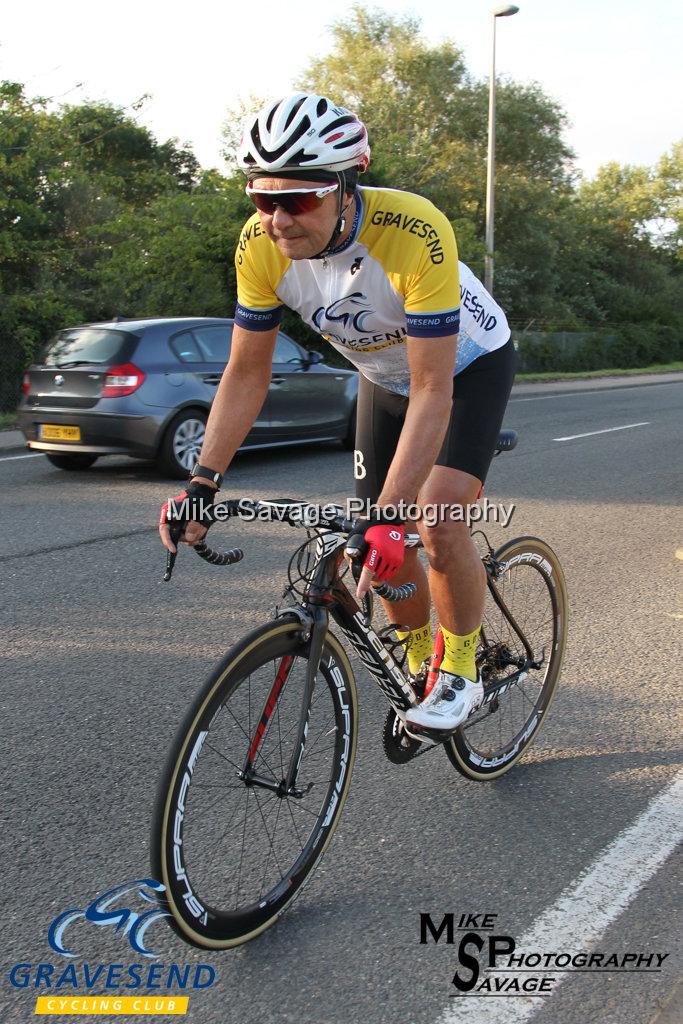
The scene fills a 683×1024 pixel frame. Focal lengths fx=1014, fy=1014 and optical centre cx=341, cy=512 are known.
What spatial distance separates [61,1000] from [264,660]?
0.93 metres

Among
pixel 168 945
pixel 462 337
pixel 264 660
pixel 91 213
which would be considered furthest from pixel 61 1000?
pixel 91 213

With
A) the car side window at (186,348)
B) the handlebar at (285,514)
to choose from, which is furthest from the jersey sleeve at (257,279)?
the car side window at (186,348)

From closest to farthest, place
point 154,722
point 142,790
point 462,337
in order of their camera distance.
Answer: point 462,337 → point 142,790 → point 154,722

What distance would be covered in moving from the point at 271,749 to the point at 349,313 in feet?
4.11

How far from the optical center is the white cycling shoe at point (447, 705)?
308 cm

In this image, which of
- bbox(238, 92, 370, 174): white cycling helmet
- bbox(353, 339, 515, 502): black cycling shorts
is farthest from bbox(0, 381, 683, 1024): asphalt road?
bbox(238, 92, 370, 174): white cycling helmet

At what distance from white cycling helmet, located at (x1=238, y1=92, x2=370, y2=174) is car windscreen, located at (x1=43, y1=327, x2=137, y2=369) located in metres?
7.43

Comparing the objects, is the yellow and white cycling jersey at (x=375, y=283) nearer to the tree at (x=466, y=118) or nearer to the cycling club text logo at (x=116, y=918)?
the cycling club text logo at (x=116, y=918)

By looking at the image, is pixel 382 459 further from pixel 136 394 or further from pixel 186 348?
pixel 186 348

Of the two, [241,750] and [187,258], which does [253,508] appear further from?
[187,258]

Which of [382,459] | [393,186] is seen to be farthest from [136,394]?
[393,186]

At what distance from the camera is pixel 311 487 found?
9.23 m

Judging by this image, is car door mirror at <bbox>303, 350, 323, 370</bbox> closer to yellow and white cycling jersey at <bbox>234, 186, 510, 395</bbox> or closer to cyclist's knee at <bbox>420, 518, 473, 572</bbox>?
yellow and white cycling jersey at <bbox>234, 186, 510, 395</bbox>

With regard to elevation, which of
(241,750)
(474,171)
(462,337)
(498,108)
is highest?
(498,108)
